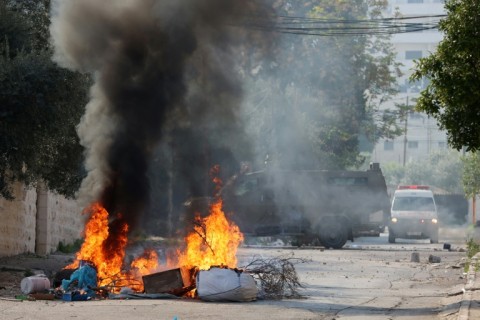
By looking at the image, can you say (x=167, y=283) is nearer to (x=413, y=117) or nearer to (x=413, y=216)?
(x=413, y=216)

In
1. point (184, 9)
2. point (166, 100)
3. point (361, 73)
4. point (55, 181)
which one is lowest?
point (55, 181)

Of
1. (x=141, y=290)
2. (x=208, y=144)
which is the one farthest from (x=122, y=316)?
(x=208, y=144)

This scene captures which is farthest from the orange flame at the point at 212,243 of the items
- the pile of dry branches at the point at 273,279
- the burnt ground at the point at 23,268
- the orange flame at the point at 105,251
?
the burnt ground at the point at 23,268

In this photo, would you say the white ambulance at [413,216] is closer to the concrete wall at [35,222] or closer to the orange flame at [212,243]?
the concrete wall at [35,222]

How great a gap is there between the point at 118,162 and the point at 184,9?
117 inches

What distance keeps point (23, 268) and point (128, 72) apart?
19.2 feet

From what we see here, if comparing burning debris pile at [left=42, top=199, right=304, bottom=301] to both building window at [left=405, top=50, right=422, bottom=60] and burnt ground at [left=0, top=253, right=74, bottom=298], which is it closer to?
burnt ground at [left=0, top=253, right=74, bottom=298]

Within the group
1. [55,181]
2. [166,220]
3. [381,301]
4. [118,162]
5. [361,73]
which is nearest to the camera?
[381,301]

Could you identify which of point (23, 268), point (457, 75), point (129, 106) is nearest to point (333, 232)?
point (23, 268)

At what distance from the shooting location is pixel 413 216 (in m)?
37.7

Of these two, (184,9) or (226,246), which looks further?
(184,9)

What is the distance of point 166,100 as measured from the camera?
55.3 feet

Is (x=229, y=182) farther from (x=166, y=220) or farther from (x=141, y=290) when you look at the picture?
(x=141, y=290)

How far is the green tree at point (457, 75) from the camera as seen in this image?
40.8 ft
